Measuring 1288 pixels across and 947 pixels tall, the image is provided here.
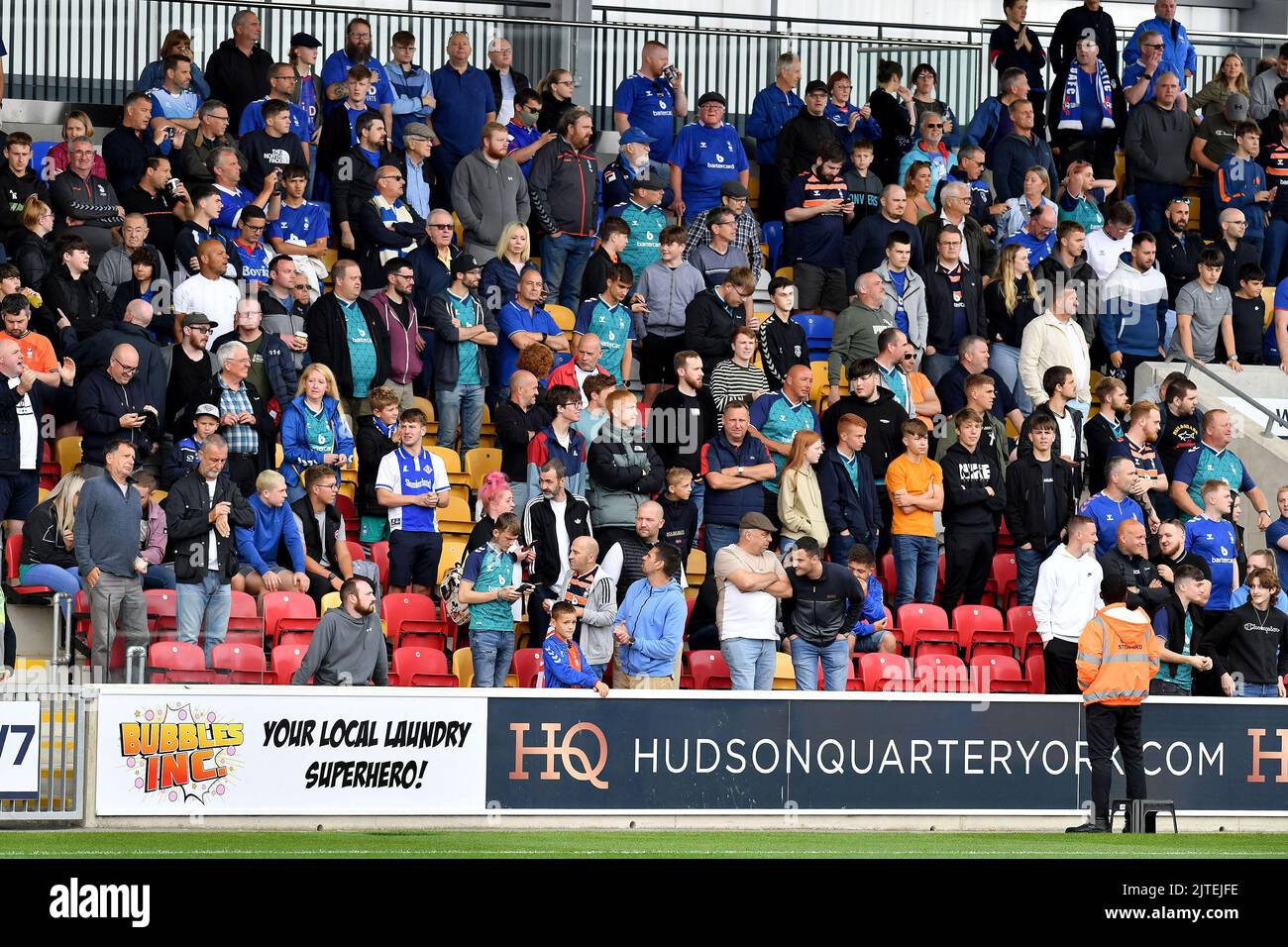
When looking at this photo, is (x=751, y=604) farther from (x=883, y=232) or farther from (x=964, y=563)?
(x=883, y=232)

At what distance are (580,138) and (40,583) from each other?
6.79m

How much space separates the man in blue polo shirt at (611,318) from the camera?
16.7m

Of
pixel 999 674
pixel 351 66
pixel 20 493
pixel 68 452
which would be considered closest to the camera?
pixel 20 493

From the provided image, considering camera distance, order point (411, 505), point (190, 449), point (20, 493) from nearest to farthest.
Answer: point (20, 493), point (190, 449), point (411, 505)

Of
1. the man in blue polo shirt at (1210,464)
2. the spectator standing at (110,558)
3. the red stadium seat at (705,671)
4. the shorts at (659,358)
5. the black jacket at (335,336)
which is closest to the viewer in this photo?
the spectator standing at (110,558)

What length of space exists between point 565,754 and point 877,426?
14.1 feet

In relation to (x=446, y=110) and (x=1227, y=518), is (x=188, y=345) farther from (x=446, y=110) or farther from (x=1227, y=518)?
(x=1227, y=518)

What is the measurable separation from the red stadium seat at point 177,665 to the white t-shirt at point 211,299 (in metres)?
3.06

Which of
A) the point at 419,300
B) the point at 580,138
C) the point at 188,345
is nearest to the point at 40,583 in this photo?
the point at 188,345

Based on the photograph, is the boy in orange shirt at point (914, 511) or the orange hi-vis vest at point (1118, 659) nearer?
the orange hi-vis vest at point (1118, 659)

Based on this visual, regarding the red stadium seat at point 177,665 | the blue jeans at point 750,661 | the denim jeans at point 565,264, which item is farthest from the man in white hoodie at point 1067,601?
the red stadium seat at point 177,665

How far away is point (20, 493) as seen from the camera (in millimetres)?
14266

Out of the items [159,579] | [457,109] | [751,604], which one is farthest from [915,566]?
[457,109]

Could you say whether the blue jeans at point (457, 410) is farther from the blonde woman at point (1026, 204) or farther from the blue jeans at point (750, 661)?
the blonde woman at point (1026, 204)
